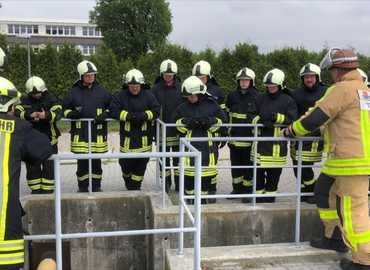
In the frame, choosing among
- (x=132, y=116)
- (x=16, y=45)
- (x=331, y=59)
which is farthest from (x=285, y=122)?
(x=16, y=45)

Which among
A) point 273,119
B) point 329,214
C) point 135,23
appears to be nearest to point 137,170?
point 273,119

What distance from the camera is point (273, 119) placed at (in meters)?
5.58

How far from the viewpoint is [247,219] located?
5371mm

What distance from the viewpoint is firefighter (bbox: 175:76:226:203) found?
18.3ft

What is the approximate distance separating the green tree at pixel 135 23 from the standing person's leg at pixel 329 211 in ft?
121

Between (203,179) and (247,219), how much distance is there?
0.76m

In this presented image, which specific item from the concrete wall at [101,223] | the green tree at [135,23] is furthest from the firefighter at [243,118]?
the green tree at [135,23]

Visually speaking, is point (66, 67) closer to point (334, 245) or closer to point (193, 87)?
point (193, 87)

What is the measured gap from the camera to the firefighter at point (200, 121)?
5.59 metres

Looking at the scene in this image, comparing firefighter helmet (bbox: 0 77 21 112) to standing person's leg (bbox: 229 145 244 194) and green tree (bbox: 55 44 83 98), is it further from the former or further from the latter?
green tree (bbox: 55 44 83 98)

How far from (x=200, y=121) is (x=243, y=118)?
4.07 ft

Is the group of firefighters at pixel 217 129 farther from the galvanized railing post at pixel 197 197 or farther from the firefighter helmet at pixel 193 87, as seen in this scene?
the galvanized railing post at pixel 197 197

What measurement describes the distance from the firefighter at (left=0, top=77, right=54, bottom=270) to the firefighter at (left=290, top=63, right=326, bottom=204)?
12.1 feet

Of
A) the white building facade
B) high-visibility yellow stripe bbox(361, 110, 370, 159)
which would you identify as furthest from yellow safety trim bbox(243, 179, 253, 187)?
the white building facade
